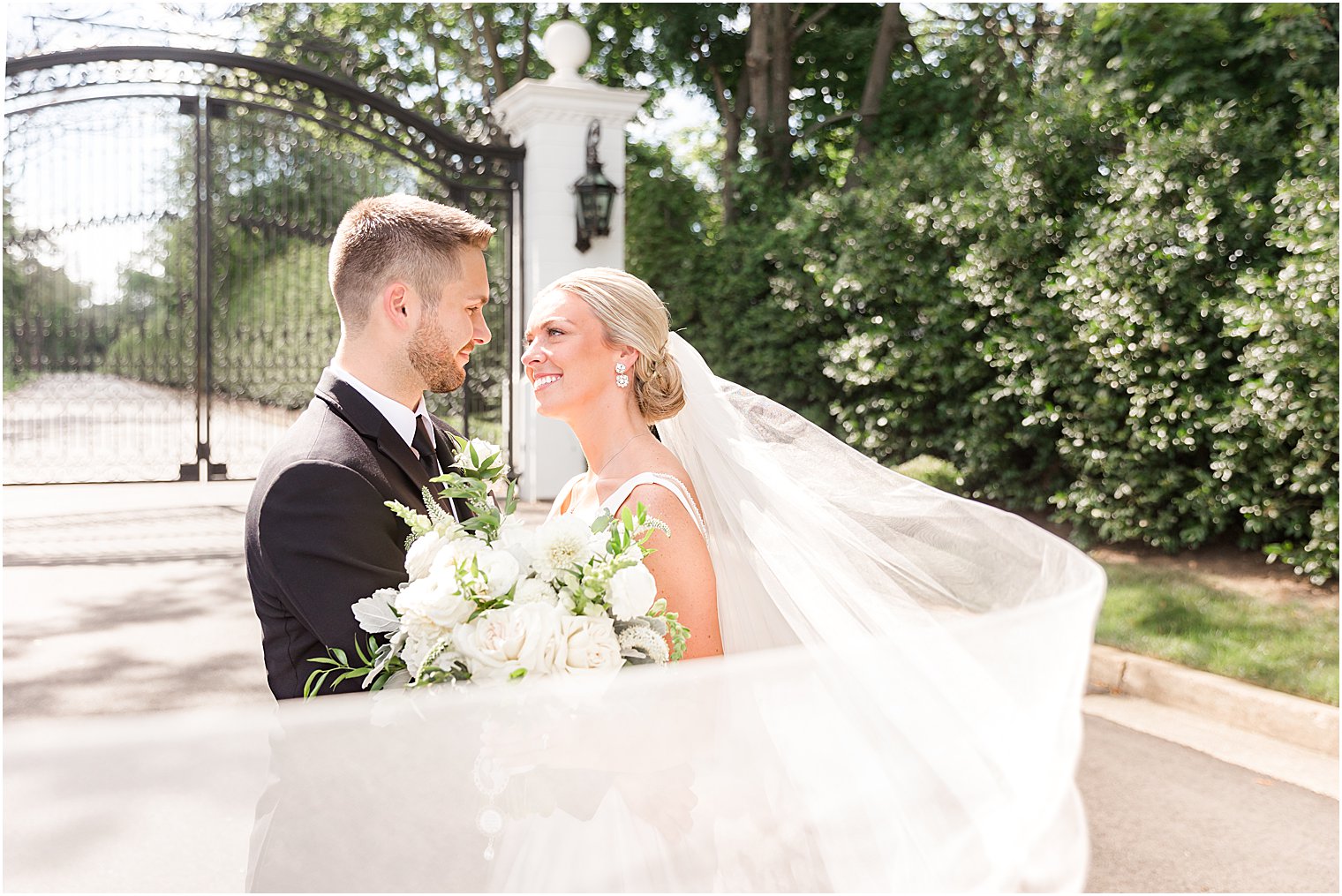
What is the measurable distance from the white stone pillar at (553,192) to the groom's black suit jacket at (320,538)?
7.90 meters

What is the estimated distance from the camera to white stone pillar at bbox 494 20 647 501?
9.96 m

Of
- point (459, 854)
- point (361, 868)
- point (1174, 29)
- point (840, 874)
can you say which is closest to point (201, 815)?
point (361, 868)

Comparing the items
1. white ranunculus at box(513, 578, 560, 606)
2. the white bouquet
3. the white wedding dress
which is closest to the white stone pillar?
the white wedding dress

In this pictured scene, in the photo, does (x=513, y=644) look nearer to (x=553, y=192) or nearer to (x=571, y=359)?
(x=571, y=359)

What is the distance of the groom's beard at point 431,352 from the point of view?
2.32 metres

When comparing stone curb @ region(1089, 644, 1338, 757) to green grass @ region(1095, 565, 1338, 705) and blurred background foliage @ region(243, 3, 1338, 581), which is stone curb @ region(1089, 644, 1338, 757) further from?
blurred background foliage @ region(243, 3, 1338, 581)

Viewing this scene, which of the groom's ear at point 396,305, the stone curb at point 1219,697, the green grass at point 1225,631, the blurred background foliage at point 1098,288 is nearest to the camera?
the groom's ear at point 396,305

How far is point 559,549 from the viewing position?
5.54 ft

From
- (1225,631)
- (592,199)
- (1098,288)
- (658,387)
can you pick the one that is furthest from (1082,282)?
(658,387)

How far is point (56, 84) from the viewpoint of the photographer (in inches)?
338

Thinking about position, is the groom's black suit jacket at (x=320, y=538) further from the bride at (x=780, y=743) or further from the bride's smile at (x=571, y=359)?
the bride's smile at (x=571, y=359)

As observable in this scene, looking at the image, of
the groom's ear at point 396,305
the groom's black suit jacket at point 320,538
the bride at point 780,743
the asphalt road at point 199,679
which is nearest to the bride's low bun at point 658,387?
the bride at point 780,743

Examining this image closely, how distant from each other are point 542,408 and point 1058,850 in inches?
61.4

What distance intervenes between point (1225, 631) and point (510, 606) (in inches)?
212
